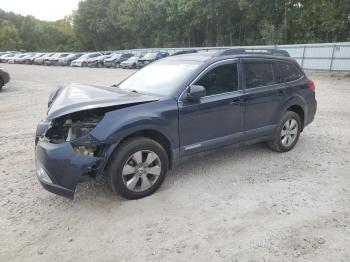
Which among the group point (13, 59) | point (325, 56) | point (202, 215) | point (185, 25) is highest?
point (185, 25)

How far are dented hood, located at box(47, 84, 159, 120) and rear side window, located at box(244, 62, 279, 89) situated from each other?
1.59m

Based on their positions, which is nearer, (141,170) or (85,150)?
(85,150)

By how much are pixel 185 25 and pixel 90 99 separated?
53979mm

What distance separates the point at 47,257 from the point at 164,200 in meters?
1.49

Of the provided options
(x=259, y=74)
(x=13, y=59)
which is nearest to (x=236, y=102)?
(x=259, y=74)

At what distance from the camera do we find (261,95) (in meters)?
5.26

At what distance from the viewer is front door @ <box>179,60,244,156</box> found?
14.8 ft

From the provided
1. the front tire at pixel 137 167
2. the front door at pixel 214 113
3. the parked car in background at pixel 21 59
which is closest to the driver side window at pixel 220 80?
the front door at pixel 214 113

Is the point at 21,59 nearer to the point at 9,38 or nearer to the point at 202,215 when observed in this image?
the point at 202,215

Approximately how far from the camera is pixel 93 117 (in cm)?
409

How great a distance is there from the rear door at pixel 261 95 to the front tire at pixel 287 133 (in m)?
0.19

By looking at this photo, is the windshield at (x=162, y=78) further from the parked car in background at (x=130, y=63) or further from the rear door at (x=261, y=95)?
the parked car in background at (x=130, y=63)

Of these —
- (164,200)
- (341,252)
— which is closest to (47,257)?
(164,200)

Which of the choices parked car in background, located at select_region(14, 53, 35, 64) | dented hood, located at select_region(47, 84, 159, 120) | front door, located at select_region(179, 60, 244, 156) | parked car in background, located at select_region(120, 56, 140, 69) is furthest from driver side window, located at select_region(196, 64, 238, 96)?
parked car in background, located at select_region(14, 53, 35, 64)
